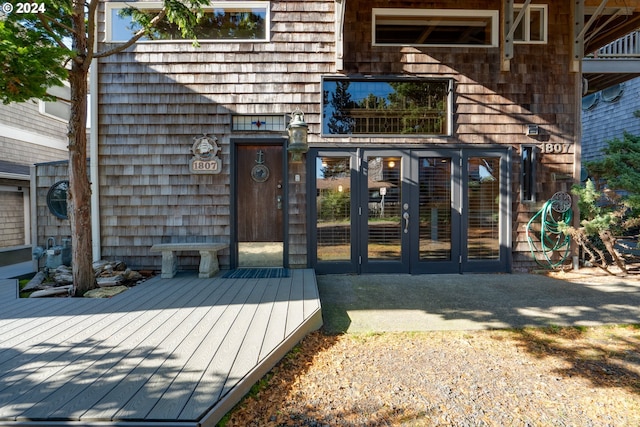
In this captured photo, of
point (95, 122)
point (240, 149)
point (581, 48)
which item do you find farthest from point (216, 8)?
point (581, 48)

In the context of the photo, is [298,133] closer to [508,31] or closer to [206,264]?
[206,264]

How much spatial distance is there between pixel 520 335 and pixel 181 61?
5121 millimetres

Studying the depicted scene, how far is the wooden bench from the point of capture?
3982 mm

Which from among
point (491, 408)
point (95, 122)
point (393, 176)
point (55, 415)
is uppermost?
point (95, 122)

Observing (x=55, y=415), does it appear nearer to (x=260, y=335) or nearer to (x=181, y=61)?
(x=260, y=335)

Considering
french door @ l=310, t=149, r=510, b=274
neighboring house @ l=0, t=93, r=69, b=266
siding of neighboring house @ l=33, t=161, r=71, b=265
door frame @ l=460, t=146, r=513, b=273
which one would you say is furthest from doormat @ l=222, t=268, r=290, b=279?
neighboring house @ l=0, t=93, r=69, b=266

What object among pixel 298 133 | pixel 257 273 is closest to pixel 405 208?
pixel 298 133

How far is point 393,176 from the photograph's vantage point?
4.46m

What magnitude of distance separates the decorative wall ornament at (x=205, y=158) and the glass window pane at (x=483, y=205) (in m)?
3.64

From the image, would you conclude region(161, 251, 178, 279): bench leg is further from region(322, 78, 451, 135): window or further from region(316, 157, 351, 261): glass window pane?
region(322, 78, 451, 135): window

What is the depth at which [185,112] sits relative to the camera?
4.38m

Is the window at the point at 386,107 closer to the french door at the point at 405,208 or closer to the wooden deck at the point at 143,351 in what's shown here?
the french door at the point at 405,208

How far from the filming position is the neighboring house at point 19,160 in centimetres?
620

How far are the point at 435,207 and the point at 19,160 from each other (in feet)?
28.0
